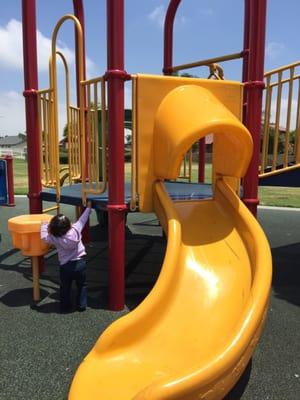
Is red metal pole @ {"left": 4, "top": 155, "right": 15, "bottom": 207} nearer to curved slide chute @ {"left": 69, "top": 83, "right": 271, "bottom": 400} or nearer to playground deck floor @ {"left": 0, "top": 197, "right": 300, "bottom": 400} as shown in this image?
playground deck floor @ {"left": 0, "top": 197, "right": 300, "bottom": 400}

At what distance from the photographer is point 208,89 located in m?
4.29

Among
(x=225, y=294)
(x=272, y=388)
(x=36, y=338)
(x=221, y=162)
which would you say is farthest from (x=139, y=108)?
(x=272, y=388)

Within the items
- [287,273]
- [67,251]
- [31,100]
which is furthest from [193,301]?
[31,100]

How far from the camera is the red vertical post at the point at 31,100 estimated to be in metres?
4.82

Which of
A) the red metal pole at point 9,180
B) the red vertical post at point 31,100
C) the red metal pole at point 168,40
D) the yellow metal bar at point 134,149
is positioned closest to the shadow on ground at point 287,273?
the yellow metal bar at point 134,149

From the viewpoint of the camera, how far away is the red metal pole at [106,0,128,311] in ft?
12.4

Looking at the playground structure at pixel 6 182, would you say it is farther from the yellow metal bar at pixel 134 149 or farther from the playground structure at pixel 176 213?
the yellow metal bar at pixel 134 149

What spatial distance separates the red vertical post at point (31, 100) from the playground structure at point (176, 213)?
0.01m

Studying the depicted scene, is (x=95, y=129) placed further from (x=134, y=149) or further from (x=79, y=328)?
(x=79, y=328)

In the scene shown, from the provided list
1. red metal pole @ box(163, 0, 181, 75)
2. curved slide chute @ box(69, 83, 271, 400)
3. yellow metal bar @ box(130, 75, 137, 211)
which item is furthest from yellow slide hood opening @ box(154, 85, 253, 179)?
red metal pole @ box(163, 0, 181, 75)

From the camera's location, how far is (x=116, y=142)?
3.92 metres

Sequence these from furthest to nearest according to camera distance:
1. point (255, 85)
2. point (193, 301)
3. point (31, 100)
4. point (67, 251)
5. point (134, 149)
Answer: point (31, 100) < point (255, 85) < point (134, 149) < point (67, 251) < point (193, 301)

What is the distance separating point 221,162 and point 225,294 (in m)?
1.64

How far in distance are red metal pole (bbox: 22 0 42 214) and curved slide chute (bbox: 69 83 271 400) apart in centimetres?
173
